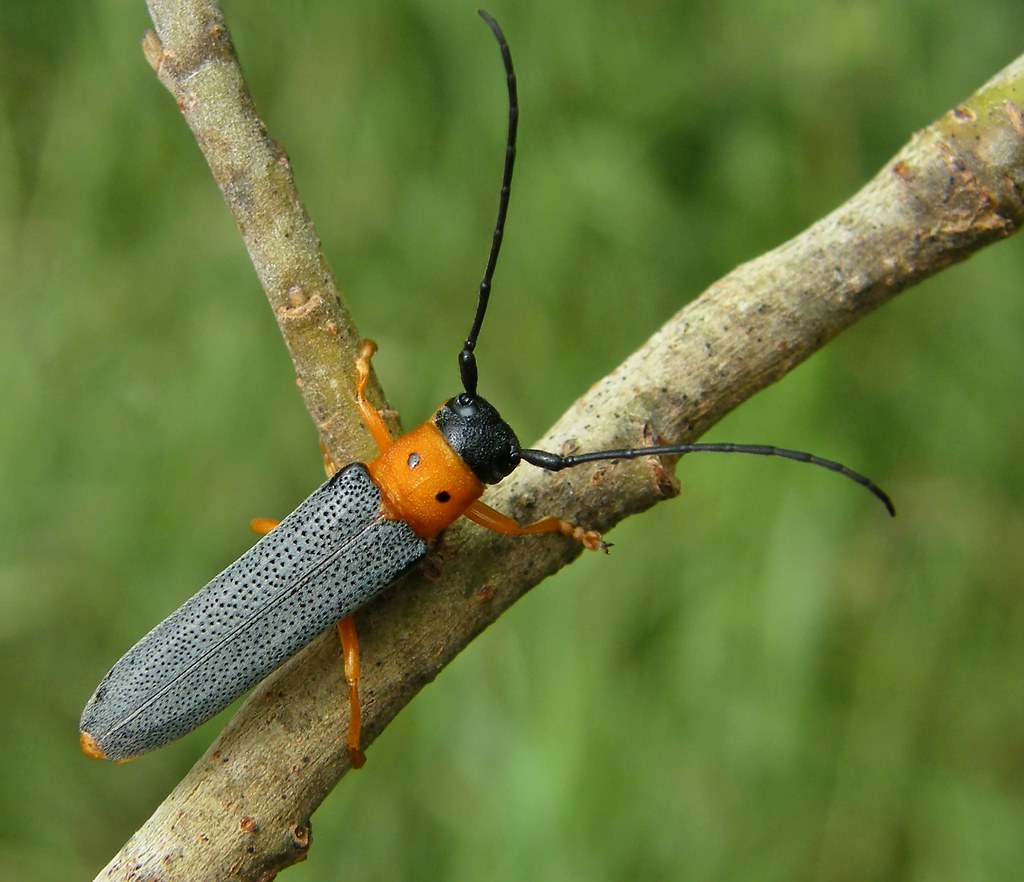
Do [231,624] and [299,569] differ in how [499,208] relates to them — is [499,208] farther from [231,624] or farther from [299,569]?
[231,624]

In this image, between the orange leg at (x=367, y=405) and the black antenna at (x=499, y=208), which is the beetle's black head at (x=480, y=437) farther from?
the orange leg at (x=367, y=405)

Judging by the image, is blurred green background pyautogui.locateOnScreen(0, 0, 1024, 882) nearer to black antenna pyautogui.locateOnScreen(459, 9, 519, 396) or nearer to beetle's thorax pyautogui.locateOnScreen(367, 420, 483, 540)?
beetle's thorax pyautogui.locateOnScreen(367, 420, 483, 540)

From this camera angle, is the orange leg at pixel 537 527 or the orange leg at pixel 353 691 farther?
the orange leg at pixel 537 527

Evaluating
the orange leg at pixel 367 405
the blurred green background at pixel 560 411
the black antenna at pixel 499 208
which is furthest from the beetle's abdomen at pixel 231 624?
the blurred green background at pixel 560 411

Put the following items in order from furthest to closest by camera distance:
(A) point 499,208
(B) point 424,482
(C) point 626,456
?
(B) point 424,482 → (A) point 499,208 → (C) point 626,456

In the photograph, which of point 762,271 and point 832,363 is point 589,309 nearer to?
point 832,363

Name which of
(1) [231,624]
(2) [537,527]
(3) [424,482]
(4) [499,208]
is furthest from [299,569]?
(4) [499,208]
